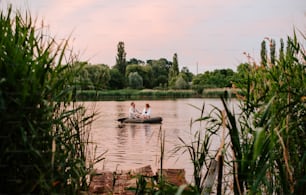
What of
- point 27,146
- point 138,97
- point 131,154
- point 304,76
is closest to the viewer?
point 27,146

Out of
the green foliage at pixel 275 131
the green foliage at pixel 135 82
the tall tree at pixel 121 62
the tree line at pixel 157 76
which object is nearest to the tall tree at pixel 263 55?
the green foliage at pixel 275 131

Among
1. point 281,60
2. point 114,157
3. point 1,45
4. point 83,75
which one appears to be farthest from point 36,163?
point 114,157

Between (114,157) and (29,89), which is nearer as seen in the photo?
(29,89)

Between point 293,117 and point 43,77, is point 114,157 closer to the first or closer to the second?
point 293,117

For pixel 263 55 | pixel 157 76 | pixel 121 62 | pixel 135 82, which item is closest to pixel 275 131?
pixel 263 55

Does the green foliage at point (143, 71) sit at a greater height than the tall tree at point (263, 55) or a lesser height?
greater

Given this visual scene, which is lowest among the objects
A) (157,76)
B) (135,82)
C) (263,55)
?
(263,55)

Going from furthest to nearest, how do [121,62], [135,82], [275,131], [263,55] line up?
[121,62], [135,82], [263,55], [275,131]

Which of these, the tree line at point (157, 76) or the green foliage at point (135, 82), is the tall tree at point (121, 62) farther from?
the green foliage at point (135, 82)

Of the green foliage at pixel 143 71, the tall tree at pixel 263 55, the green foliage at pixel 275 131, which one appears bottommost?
the green foliage at pixel 275 131

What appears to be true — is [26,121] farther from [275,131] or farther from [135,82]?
[135,82]

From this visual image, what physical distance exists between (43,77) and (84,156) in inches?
54.0

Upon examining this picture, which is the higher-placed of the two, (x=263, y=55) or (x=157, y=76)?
(x=157, y=76)

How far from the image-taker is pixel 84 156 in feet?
13.0
